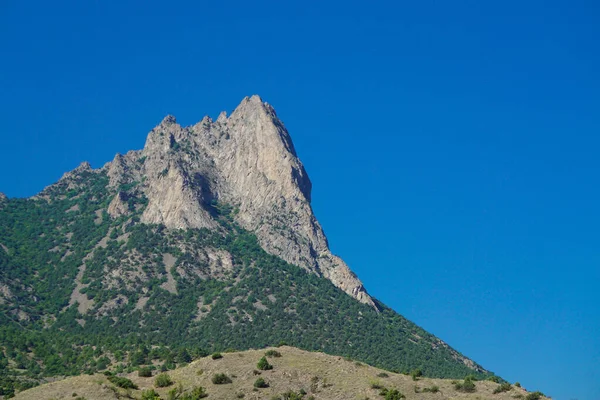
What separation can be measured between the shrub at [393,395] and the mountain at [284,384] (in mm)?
123

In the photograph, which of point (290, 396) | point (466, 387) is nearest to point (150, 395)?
point (290, 396)

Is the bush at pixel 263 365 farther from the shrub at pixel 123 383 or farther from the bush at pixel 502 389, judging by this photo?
the bush at pixel 502 389

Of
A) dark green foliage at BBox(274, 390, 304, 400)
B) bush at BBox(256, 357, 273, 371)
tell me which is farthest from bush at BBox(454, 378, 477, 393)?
bush at BBox(256, 357, 273, 371)

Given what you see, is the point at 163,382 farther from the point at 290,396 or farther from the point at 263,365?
the point at 290,396

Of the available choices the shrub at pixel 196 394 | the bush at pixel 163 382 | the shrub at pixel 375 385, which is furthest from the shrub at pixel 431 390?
the bush at pixel 163 382

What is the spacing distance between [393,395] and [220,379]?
2195 centimetres

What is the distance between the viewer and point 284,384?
117 metres

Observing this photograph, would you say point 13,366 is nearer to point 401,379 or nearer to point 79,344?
point 79,344

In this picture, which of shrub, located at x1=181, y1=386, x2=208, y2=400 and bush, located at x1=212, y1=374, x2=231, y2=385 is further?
bush, located at x1=212, y1=374, x2=231, y2=385

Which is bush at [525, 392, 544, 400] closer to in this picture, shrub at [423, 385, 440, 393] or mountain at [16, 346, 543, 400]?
mountain at [16, 346, 543, 400]

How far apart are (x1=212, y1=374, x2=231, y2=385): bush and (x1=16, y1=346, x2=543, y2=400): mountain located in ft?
1.69

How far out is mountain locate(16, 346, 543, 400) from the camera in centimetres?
11350

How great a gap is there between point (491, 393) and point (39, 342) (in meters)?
109

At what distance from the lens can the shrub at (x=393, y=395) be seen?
367 ft
